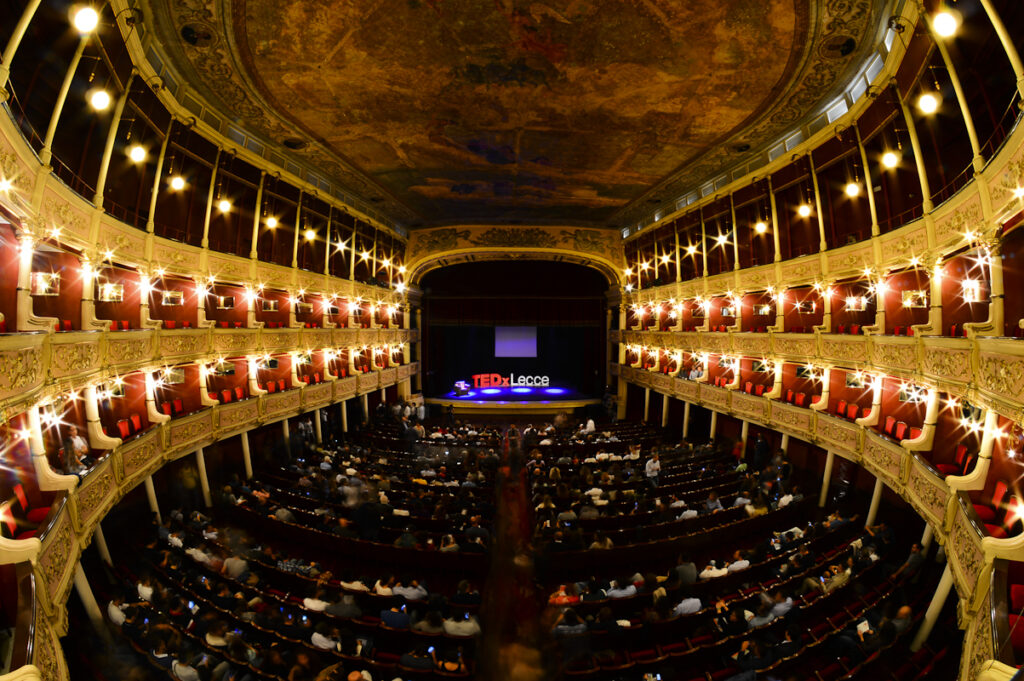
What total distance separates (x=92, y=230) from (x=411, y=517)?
28.5 ft

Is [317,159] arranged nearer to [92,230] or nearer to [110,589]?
[92,230]

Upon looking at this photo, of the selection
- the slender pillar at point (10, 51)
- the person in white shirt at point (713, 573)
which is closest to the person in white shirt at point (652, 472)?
the person in white shirt at point (713, 573)

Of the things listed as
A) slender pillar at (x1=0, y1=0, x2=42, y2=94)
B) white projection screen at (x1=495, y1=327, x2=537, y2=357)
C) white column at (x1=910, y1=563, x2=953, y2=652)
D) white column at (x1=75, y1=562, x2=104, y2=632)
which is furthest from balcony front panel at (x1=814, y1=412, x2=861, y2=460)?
white projection screen at (x1=495, y1=327, x2=537, y2=357)

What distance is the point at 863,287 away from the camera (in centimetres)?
1151

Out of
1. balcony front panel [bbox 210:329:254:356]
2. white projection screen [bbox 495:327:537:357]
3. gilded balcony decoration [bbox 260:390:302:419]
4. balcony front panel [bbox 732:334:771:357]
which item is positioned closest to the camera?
balcony front panel [bbox 210:329:254:356]

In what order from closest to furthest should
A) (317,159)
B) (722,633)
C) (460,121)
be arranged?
(722,633) → (460,121) → (317,159)

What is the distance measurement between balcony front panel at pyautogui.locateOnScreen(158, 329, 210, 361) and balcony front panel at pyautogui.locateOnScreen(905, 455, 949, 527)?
1563 centimetres

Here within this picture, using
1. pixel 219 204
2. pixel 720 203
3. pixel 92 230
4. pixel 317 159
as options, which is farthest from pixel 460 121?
pixel 720 203

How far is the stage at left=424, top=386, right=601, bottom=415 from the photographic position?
83.1 ft

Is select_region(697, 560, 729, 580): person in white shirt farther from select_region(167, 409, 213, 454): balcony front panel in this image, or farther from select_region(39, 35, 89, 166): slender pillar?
select_region(39, 35, 89, 166): slender pillar

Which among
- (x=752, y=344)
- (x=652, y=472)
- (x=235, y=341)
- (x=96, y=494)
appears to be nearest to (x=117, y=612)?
(x=96, y=494)

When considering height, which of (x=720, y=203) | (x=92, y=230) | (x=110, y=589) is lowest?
(x=110, y=589)

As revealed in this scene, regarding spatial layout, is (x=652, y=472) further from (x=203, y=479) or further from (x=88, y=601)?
(x=203, y=479)

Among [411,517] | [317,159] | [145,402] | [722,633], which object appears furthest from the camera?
[317,159]
